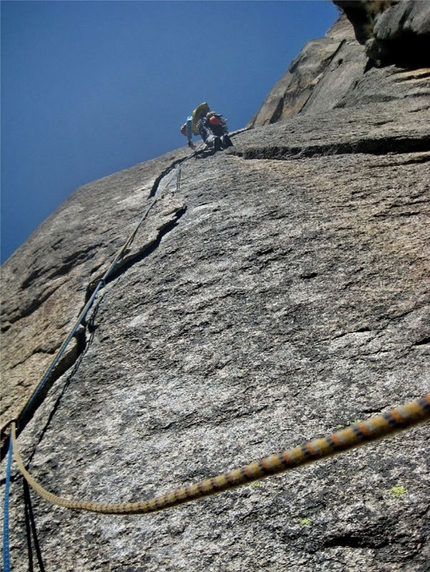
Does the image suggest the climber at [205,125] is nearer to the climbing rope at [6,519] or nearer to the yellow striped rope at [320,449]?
the climbing rope at [6,519]

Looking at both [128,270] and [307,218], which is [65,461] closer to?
[128,270]

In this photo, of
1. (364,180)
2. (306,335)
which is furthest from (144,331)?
(364,180)

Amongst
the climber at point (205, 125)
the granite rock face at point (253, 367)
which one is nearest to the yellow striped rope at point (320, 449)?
the granite rock face at point (253, 367)

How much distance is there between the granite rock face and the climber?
15.7 feet

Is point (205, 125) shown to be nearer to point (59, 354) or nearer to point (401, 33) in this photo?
point (401, 33)

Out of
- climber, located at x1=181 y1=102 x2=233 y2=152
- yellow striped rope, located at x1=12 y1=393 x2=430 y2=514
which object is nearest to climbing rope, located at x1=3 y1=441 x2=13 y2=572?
yellow striped rope, located at x1=12 y1=393 x2=430 y2=514

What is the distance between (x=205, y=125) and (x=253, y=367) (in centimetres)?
983

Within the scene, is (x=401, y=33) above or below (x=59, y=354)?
below

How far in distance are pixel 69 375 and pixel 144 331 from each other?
83 cm

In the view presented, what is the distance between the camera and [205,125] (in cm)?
1176

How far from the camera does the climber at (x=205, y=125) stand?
35.5 ft

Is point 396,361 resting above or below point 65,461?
below

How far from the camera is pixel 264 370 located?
10.9 feet

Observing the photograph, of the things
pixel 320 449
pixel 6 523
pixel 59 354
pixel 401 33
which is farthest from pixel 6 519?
pixel 401 33
